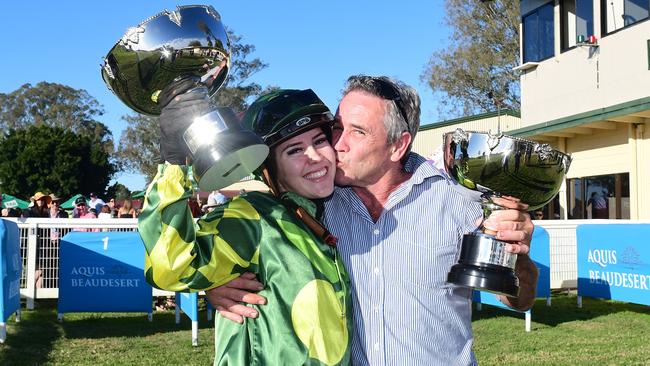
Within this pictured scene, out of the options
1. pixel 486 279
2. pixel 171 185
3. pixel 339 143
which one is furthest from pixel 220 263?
pixel 486 279

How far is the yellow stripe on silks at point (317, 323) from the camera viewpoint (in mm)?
2240

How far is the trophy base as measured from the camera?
8.03ft

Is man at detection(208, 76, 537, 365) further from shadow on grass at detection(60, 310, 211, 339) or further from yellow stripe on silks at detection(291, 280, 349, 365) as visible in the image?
shadow on grass at detection(60, 310, 211, 339)

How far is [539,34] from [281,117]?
1771 centimetres

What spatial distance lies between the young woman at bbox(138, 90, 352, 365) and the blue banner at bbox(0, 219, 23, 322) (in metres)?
6.35

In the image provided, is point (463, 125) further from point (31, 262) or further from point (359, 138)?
point (359, 138)

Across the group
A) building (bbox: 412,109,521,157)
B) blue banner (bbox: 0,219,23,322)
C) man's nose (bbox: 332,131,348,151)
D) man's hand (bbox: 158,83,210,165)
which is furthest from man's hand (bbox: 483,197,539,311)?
building (bbox: 412,109,521,157)

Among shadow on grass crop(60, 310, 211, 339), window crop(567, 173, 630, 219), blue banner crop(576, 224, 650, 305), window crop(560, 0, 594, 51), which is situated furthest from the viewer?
window crop(560, 0, 594, 51)

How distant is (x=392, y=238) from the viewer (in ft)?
8.83

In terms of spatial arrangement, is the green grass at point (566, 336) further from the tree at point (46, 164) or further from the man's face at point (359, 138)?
the tree at point (46, 164)

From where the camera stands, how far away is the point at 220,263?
222 cm

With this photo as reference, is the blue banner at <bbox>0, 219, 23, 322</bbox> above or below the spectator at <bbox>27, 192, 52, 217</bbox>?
below

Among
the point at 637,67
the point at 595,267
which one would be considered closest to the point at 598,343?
the point at 595,267

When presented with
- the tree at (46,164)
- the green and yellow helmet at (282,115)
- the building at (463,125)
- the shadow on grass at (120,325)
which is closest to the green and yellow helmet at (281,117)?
the green and yellow helmet at (282,115)
